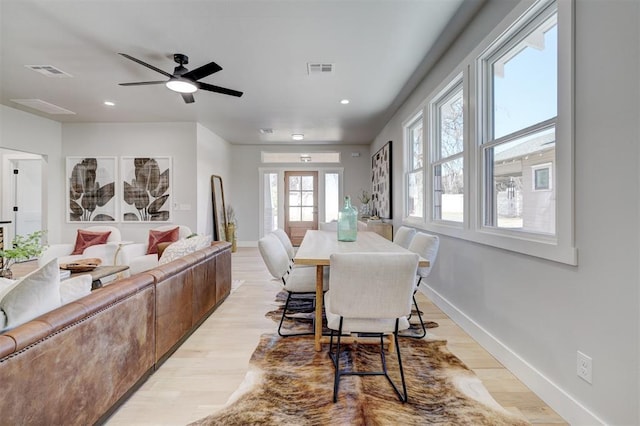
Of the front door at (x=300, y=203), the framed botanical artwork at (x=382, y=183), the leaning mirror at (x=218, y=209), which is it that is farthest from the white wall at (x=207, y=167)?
the framed botanical artwork at (x=382, y=183)

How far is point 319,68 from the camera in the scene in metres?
3.39

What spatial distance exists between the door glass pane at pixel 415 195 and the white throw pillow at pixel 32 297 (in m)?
3.64

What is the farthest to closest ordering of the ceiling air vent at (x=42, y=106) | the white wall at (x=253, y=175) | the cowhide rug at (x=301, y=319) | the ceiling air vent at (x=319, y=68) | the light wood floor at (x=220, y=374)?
the white wall at (x=253, y=175) < the ceiling air vent at (x=42, y=106) < the ceiling air vent at (x=319, y=68) < the cowhide rug at (x=301, y=319) < the light wood floor at (x=220, y=374)

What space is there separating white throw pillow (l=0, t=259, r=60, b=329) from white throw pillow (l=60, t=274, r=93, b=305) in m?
0.09

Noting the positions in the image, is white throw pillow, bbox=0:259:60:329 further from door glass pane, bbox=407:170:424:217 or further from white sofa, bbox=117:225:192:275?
door glass pane, bbox=407:170:424:217

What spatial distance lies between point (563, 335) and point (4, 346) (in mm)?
2371

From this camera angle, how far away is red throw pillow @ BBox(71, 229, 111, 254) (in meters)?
4.48

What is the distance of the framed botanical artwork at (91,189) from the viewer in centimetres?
562

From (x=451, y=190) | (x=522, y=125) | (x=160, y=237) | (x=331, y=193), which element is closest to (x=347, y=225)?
(x=451, y=190)

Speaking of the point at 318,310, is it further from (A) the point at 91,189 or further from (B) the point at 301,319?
(A) the point at 91,189

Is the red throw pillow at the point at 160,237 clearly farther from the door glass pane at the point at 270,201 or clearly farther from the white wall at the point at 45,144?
the door glass pane at the point at 270,201

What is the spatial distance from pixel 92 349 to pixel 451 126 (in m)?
3.38

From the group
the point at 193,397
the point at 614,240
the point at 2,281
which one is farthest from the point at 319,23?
the point at 193,397

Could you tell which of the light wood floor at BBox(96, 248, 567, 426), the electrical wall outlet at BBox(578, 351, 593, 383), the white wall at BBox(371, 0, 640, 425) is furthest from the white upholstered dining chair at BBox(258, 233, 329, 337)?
the electrical wall outlet at BBox(578, 351, 593, 383)
